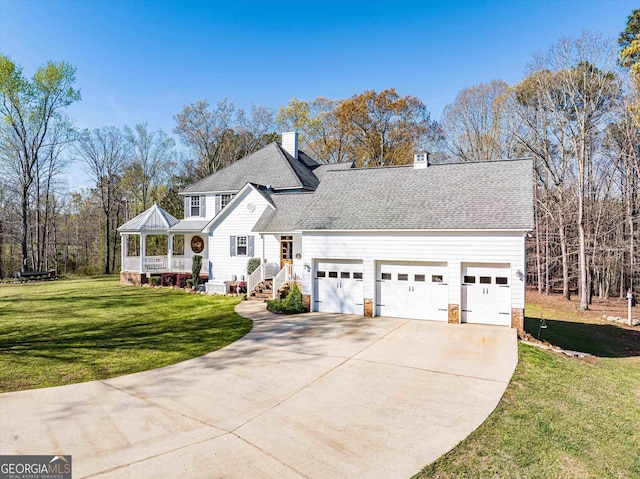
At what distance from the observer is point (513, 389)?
24.2 feet

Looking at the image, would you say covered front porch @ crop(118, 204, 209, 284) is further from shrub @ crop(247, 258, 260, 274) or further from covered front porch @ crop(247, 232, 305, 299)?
covered front porch @ crop(247, 232, 305, 299)

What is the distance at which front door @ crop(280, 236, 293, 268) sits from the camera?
1962cm

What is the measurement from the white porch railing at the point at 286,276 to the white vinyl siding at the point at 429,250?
229 centimetres

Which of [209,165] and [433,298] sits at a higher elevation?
[209,165]

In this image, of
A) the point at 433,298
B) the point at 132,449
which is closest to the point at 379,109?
the point at 433,298

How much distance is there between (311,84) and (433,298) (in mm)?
24315

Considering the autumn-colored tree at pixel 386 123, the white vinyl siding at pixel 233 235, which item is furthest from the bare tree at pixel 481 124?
the white vinyl siding at pixel 233 235

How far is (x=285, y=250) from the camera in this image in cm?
1978

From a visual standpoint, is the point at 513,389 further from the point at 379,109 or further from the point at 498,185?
the point at 379,109

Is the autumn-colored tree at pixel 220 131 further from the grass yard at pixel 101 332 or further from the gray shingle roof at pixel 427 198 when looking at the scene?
the gray shingle roof at pixel 427 198

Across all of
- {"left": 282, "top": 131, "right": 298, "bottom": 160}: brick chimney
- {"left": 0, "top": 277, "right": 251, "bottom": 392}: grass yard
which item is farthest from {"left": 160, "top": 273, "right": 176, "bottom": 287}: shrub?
{"left": 282, "top": 131, "right": 298, "bottom": 160}: brick chimney

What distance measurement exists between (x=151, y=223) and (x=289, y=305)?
1513cm

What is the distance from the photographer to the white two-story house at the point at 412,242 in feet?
41.1

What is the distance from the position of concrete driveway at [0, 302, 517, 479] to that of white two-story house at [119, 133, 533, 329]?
10.3 feet
